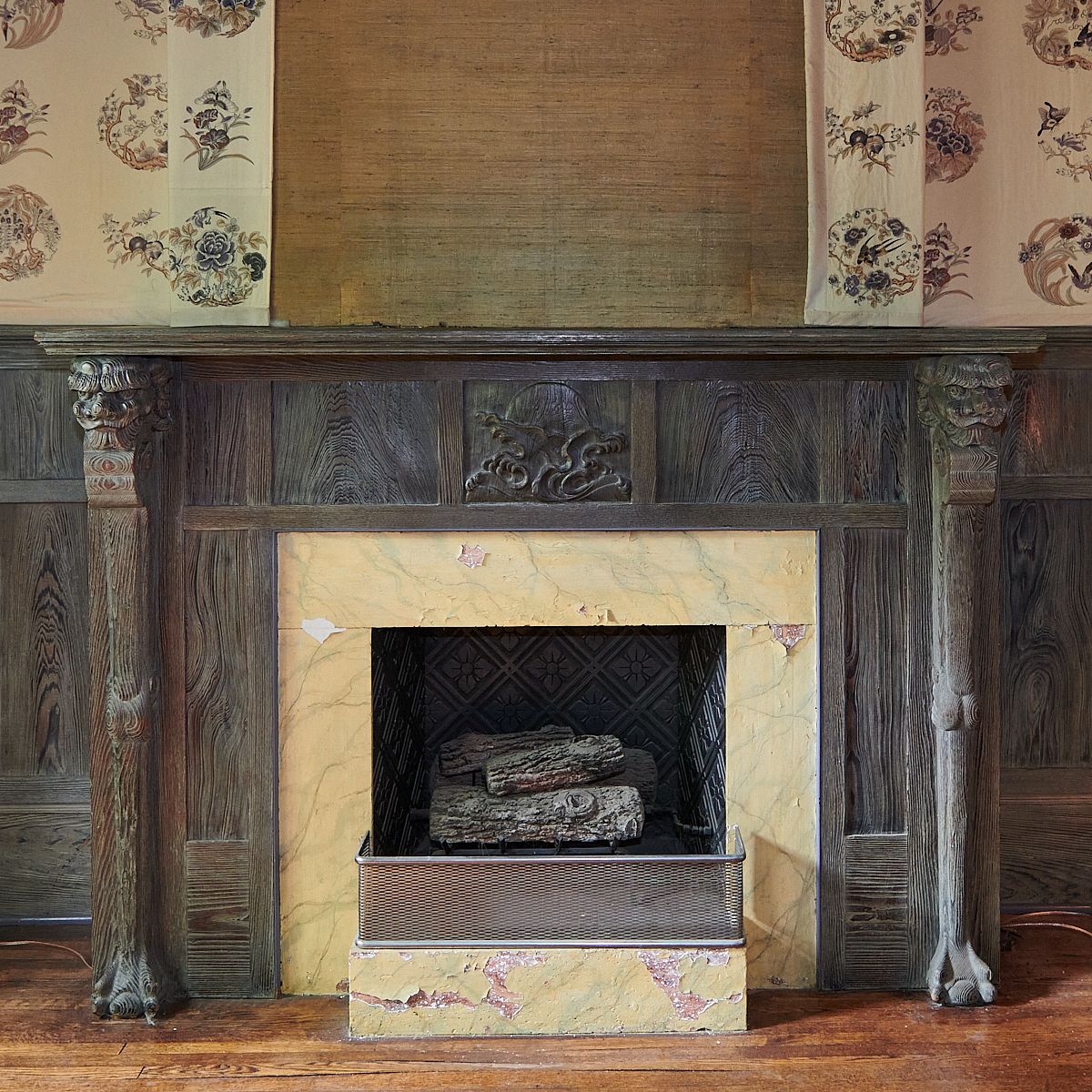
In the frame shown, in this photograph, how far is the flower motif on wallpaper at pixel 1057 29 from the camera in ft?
7.91

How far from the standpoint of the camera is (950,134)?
2393 millimetres

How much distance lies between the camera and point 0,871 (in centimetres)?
269

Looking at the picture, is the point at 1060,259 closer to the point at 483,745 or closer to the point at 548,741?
the point at 548,741

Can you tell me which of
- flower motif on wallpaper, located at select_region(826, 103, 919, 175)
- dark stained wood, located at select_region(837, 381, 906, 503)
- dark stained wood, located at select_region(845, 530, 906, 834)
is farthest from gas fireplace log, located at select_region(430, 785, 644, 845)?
flower motif on wallpaper, located at select_region(826, 103, 919, 175)

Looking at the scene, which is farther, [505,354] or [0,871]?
[0,871]

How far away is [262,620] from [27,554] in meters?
0.76

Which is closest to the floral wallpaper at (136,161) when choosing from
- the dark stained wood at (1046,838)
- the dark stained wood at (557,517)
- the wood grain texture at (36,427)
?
the wood grain texture at (36,427)

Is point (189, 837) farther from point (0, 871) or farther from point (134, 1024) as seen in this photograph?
point (0, 871)

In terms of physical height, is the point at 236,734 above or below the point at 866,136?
below

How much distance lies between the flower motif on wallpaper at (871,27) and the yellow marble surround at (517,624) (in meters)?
1.07

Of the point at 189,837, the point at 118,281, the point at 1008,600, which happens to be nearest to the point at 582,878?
the point at 189,837

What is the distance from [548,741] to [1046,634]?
4.39 ft

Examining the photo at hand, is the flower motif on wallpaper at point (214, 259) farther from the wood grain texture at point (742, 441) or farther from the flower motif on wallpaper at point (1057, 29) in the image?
the flower motif on wallpaper at point (1057, 29)

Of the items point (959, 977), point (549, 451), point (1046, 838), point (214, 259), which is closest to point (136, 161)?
point (214, 259)
